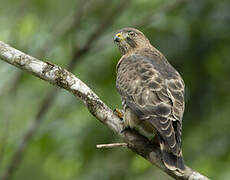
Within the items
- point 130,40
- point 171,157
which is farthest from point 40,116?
point 171,157

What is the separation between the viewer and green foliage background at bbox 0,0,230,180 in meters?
6.25

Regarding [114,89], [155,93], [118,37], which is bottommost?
[155,93]

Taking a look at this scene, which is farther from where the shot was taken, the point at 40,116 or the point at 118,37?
the point at 118,37

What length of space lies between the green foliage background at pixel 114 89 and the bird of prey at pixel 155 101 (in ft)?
1.95

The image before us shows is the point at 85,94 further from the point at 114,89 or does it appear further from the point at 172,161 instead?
the point at 114,89

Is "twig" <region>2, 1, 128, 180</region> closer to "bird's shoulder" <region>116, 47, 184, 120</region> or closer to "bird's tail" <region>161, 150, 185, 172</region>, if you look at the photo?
"bird's shoulder" <region>116, 47, 184, 120</region>

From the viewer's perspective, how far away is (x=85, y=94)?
4.70 metres

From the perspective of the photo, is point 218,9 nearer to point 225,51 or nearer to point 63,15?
point 225,51

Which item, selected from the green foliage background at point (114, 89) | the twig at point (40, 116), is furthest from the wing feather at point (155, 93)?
the green foliage background at point (114, 89)

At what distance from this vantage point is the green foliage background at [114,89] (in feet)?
20.5

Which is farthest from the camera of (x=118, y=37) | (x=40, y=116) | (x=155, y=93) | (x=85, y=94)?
(x=118, y=37)

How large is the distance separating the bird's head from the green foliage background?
5.7 inches

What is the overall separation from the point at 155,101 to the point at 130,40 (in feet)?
5.52

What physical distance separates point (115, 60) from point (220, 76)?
1241 millimetres
